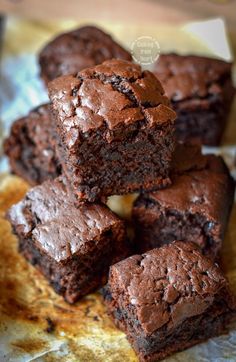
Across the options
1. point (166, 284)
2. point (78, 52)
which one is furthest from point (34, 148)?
point (166, 284)

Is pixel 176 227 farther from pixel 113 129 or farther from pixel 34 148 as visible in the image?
pixel 34 148

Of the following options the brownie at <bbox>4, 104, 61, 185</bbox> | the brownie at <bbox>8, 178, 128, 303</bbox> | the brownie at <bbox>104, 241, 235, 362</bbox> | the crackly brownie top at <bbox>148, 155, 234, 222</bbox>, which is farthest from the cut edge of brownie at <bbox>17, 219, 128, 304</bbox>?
the brownie at <bbox>4, 104, 61, 185</bbox>

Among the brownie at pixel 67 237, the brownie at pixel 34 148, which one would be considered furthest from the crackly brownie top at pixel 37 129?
the brownie at pixel 67 237

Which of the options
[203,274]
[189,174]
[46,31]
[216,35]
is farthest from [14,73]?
[203,274]

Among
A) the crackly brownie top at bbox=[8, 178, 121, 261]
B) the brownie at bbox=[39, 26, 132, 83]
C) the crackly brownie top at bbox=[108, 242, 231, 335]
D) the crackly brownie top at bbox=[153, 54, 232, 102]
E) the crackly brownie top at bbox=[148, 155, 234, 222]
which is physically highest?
the brownie at bbox=[39, 26, 132, 83]

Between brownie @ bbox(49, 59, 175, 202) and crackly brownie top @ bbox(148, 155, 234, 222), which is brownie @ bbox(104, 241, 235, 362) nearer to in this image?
crackly brownie top @ bbox(148, 155, 234, 222)

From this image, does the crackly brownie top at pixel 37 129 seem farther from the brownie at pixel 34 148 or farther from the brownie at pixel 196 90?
the brownie at pixel 196 90
